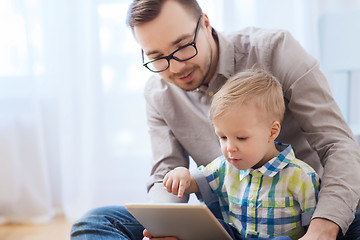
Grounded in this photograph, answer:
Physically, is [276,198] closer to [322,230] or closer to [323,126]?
[322,230]

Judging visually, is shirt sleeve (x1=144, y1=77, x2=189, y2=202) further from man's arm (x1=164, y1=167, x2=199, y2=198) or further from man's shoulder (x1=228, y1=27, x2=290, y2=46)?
man's shoulder (x1=228, y1=27, x2=290, y2=46)

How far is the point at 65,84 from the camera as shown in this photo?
8.12ft

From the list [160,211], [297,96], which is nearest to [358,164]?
[297,96]

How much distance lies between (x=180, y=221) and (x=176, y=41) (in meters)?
0.56

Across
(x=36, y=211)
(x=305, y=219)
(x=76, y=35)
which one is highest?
(x=76, y=35)

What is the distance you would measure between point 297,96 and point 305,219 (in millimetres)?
369

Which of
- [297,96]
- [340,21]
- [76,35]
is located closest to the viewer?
[297,96]

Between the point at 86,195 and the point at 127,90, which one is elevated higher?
the point at 127,90

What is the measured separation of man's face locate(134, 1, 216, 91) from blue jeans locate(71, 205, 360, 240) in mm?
413

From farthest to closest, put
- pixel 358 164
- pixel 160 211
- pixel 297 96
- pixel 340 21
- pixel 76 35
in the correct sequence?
1. pixel 76 35
2. pixel 340 21
3. pixel 297 96
4. pixel 358 164
5. pixel 160 211

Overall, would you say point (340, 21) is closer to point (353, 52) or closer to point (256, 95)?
point (353, 52)

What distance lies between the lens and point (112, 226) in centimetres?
141

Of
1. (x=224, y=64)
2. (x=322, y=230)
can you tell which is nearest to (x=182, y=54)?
(x=224, y=64)

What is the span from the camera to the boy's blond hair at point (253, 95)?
1.21 m
